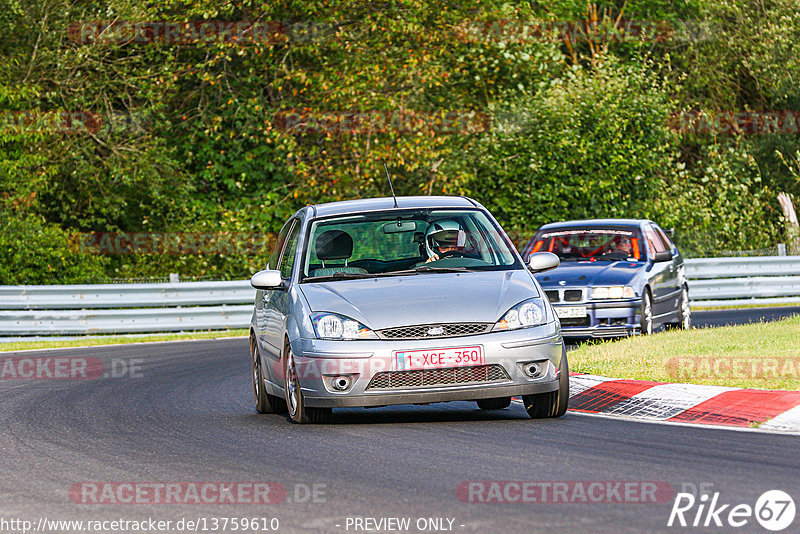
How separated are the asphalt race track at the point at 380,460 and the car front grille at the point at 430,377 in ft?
1.08

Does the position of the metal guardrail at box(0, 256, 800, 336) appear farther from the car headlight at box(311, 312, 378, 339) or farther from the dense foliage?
the car headlight at box(311, 312, 378, 339)

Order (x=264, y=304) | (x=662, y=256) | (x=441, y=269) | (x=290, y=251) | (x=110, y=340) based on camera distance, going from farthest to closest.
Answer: (x=110, y=340) < (x=662, y=256) < (x=264, y=304) < (x=290, y=251) < (x=441, y=269)

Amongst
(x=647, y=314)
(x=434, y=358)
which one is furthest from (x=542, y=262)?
(x=647, y=314)

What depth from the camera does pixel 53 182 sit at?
94.4 ft

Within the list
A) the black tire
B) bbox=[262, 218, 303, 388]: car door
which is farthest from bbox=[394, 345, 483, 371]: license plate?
the black tire

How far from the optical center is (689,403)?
9.84 m

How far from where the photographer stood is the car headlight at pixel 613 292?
54.9ft

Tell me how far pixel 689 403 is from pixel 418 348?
2.17 m

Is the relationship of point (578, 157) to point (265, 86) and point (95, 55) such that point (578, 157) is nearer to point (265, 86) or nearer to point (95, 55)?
point (265, 86)

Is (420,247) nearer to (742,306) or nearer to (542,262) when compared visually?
(542,262)

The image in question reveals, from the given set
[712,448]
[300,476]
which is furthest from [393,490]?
[712,448]

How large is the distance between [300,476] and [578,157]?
23603mm

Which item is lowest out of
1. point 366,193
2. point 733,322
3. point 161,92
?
point 733,322

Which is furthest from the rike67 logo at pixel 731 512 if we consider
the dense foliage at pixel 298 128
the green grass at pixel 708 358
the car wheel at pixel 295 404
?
the dense foliage at pixel 298 128
